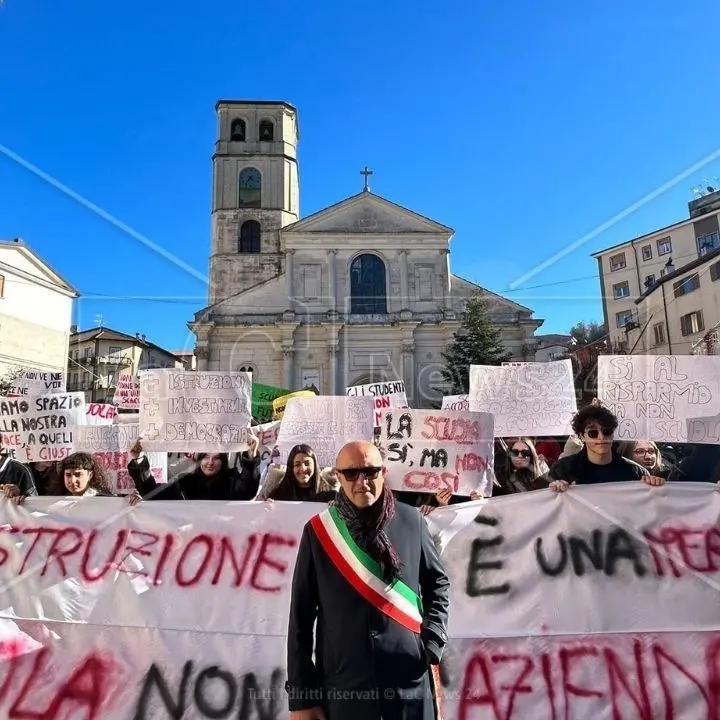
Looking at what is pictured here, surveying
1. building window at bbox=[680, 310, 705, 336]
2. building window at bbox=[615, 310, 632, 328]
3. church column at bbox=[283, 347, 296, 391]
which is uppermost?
building window at bbox=[615, 310, 632, 328]

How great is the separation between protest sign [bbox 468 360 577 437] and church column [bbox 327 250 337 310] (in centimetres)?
2792

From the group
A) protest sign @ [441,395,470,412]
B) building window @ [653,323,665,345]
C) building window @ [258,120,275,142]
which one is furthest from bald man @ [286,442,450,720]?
building window @ [258,120,275,142]

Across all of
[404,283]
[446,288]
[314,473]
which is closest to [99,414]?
[314,473]

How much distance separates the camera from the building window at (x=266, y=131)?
4072 centimetres

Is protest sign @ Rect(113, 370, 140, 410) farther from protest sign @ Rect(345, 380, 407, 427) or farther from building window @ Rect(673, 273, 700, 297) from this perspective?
building window @ Rect(673, 273, 700, 297)

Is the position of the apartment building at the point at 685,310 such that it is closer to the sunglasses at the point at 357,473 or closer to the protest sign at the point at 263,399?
the protest sign at the point at 263,399

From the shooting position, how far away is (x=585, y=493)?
366 centimetres

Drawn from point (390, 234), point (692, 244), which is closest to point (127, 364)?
point (390, 234)

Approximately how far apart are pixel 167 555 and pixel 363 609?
2016 millimetres

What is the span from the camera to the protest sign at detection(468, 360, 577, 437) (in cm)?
604

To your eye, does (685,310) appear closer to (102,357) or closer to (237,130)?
(237,130)

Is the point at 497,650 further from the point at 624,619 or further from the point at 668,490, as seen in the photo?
the point at 668,490

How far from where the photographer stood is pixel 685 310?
2983 centimetres

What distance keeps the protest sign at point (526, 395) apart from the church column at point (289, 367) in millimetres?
26755
